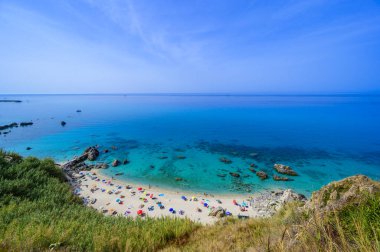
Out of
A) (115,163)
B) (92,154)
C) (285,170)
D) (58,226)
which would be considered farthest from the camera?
(92,154)

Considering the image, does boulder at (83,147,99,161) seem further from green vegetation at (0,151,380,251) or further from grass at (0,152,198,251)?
green vegetation at (0,151,380,251)

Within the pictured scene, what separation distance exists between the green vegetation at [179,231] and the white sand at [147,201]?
5.09 metres

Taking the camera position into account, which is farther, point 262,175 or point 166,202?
point 262,175

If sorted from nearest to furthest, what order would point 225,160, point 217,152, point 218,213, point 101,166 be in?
1. point 218,213
2. point 101,166
3. point 225,160
4. point 217,152

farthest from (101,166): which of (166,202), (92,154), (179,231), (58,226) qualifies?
(179,231)

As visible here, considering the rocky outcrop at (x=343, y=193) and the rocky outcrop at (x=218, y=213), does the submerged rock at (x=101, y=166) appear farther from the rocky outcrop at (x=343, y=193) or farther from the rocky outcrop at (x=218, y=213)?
the rocky outcrop at (x=343, y=193)

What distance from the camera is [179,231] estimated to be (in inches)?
257

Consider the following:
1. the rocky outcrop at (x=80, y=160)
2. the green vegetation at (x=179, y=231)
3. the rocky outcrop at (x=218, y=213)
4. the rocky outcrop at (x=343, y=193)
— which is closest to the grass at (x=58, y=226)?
the green vegetation at (x=179, y=231)

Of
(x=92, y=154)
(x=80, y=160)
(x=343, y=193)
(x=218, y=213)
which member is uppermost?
(x=343, y=193)

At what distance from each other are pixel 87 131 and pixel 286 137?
45.5m

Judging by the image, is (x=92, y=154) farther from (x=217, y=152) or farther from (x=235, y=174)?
(x=235, y=174)

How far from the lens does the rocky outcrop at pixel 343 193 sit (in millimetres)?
4480

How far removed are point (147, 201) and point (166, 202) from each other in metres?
1.69

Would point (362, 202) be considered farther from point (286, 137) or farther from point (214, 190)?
point (286, 137)
